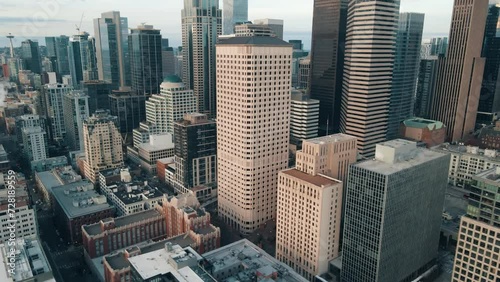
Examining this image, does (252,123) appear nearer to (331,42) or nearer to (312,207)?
(312,207)

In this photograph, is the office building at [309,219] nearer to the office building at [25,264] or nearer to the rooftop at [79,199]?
the office building at [25,264]

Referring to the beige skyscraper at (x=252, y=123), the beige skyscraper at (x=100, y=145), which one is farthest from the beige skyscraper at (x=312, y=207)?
the beige skyscraper at (x=100, y=145)

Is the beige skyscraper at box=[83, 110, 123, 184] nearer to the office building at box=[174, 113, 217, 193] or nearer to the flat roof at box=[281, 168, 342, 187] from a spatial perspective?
the office building at box=[174, 113, 217, 193]

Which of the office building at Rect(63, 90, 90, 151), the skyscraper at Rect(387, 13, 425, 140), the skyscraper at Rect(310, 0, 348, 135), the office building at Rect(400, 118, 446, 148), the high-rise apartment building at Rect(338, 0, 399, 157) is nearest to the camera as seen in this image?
the high-rise apartment building at Rect(338, 0, 399, 157)

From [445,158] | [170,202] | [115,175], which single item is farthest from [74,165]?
[445,158]

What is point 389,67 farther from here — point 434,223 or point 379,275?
point 379,275

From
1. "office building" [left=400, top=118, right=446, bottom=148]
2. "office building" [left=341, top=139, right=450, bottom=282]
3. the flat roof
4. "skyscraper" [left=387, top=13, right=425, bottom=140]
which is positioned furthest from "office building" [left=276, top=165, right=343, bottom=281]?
"skyscraper" [left=387, top=13, right=425, bottom=140]

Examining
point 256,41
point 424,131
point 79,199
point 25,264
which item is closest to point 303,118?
point 424,131

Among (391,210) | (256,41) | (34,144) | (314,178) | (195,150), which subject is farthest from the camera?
(34,144)
